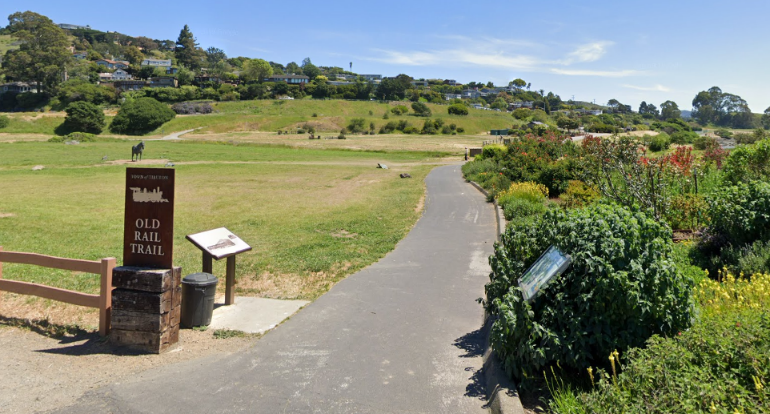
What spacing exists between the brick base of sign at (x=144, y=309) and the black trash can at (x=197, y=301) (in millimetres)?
570

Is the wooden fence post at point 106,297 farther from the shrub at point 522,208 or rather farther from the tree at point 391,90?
the tree at point 391,90

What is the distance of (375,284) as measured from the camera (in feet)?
30.4

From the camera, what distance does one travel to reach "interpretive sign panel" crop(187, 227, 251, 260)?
25.3 ft

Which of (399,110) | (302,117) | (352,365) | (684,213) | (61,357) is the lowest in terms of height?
(61,357)

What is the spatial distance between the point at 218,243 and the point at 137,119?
105359mm

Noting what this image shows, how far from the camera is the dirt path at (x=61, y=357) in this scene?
17.7 ft

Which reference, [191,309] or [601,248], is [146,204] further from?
[601,248]

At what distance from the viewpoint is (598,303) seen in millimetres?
4500

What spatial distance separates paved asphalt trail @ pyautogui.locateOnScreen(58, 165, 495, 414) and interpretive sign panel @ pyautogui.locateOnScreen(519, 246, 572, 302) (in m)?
1.14

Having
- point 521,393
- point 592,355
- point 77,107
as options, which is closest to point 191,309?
point 521,393

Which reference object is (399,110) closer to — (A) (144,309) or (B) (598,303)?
(A) (144,309)

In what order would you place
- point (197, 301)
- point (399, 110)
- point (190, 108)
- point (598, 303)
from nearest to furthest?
point (598, 303) < point (197, 301) < point (190, 108) < point (399, 110)

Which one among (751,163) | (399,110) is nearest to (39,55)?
A: (399,110)

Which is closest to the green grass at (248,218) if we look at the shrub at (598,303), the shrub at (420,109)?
the shrub at (598,303)
